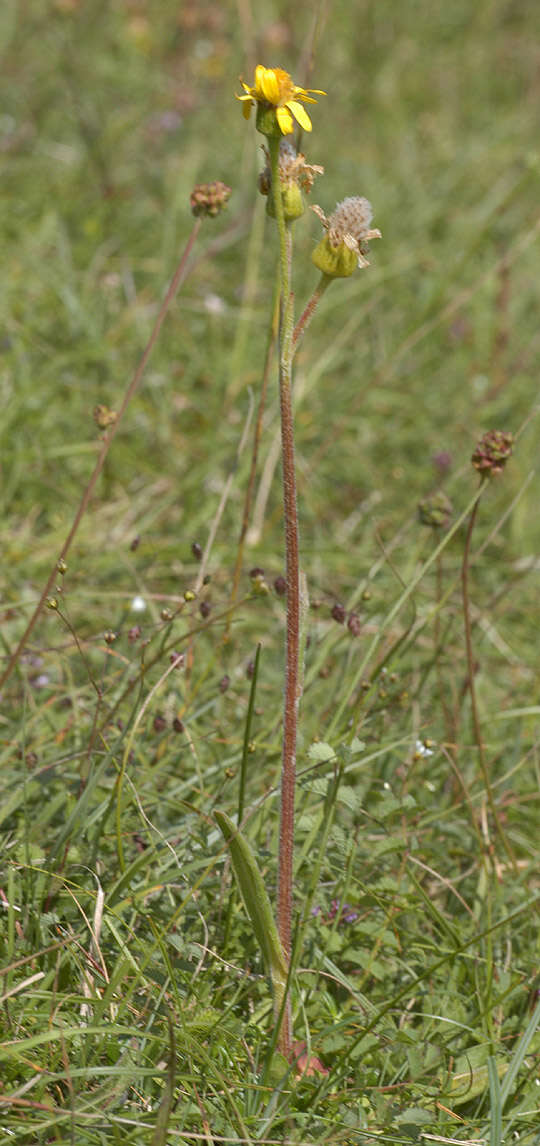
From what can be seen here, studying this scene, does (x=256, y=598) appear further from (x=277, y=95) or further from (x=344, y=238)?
(x=277, y=95)

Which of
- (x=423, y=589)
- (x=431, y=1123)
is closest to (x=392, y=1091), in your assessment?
(x=431, y=1123)

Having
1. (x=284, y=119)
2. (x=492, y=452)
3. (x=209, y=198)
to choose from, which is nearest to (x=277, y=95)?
(x=284, y=119)

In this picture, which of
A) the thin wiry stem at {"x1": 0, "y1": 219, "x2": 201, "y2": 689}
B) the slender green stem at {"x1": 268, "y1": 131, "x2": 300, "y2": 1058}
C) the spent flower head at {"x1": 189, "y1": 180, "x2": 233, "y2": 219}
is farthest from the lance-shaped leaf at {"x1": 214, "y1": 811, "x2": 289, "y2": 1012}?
the spent flower head at {"x1": 189, "y1": 180, "x2": 233, "y2": 219}

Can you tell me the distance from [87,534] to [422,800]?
3.67 ft

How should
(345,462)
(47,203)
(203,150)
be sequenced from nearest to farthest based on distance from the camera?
(345,462), (47,203), (203,150)

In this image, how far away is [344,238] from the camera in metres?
1.37

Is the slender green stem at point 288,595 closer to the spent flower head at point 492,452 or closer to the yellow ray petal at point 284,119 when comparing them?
the yellow ray petal at point 284,119

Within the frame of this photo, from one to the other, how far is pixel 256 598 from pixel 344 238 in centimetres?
70

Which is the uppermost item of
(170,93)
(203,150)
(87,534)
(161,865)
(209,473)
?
(170,93)

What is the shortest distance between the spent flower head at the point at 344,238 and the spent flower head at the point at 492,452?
1.89 ft

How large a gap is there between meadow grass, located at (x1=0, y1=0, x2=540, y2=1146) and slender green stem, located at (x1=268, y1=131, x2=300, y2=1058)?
65mm

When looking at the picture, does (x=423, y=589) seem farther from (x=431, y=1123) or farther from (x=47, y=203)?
(x=47, y=203)

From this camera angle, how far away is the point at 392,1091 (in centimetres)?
153

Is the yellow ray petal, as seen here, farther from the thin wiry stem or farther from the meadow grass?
the meadow grass
